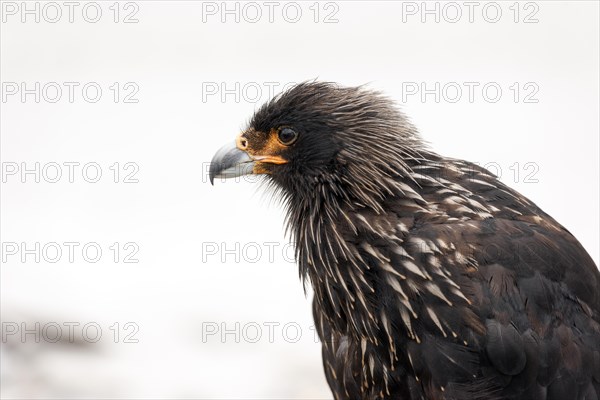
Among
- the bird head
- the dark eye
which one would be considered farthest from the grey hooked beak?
the dark eye

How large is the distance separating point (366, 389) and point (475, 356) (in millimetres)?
683

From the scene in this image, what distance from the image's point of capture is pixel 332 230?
5133 mm

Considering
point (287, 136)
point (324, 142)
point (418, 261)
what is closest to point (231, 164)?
point (287, 136)

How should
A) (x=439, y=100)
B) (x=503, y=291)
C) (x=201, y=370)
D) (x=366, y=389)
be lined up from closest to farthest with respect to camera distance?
(x=503, y=291) < (x=366, y=389) < (x=201, y=370) < (x=439, y=100)

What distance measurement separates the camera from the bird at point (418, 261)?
16.0 feet

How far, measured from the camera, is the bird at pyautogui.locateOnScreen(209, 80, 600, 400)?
4.87 metres

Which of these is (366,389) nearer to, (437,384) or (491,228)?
(437,384)

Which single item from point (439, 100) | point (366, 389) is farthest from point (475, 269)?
point (439, 100)

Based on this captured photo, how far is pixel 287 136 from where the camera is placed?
533 centimetres

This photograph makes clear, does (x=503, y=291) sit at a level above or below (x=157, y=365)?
above

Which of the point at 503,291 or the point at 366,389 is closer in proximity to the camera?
the point at 503,291

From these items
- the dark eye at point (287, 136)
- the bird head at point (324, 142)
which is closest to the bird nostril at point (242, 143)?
the bird head at point (324, 142)

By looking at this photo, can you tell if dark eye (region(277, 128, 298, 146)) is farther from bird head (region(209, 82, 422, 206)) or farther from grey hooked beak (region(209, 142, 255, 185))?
grey hooked beak (region(209, 142, 255, 185))

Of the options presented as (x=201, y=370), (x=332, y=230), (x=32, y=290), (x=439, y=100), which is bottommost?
(x=201, y=370)
